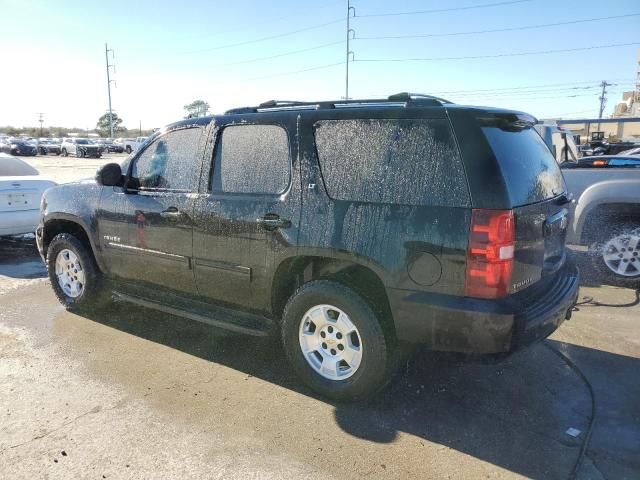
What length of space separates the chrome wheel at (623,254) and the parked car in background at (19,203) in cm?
802

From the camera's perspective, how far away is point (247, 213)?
11.9 ft

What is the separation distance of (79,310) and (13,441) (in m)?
2.36

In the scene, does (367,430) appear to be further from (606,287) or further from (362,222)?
(606,287)

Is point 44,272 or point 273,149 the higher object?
point 273,149

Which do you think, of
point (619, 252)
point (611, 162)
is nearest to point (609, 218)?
point (619, 252)

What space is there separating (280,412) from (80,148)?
4908cm

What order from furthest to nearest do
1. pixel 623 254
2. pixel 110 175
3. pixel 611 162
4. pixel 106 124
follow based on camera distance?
pixel 106 124, pixel 611 162, pixel 623 254, pixel 110 175

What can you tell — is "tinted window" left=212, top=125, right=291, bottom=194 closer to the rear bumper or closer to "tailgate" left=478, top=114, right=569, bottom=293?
the rear bumper

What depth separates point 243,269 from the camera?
3.70 meters

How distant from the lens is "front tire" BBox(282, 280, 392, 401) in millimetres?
3189

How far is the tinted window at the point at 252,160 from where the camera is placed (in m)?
3.56

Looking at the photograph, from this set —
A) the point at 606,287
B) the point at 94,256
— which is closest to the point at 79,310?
the point at 94,256

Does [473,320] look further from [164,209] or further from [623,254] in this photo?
[623,254]

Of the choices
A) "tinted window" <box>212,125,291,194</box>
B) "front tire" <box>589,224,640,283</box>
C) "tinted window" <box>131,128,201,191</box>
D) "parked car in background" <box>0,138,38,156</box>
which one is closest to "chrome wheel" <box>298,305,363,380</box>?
"tinted window" <box>212,125,291,194</box>
